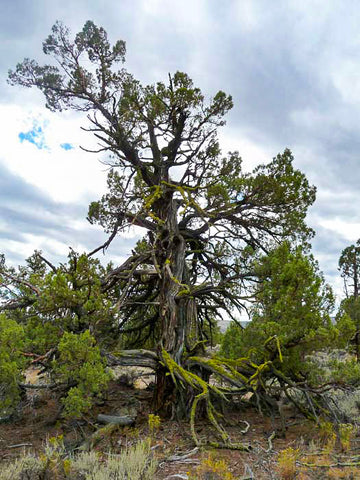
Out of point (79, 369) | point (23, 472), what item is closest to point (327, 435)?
point (79, 369)

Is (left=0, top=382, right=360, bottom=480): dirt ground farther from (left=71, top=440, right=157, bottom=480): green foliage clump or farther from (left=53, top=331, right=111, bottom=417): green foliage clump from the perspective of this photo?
(left=53, top=331, right=111, bottom=417): green foliage clump

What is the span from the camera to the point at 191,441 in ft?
22.4

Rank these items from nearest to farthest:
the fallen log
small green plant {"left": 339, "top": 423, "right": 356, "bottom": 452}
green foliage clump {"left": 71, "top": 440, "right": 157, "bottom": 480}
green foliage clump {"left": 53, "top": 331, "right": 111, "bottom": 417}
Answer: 1. green foliage clump {"left": 71, "top": 440, "right": 157, "bottom": 480}
2. small green plant {"left": 339, "top": 423, "right": 356, "bottom": 452}
3. green foliage clump {"left": 53, "top": 331, "right": 111, "bottom": 417}
4. the fallen log

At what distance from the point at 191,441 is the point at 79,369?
2.69 meters

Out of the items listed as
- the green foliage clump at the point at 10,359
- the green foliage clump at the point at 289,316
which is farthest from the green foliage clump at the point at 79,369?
the green foliage clump at the point at 289,316

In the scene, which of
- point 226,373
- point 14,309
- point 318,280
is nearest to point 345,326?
point 318,280

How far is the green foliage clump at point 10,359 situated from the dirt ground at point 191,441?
3.35 feet

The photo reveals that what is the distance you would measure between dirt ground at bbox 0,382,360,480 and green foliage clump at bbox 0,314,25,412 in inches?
40.2

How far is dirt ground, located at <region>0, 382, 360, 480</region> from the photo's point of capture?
532cm

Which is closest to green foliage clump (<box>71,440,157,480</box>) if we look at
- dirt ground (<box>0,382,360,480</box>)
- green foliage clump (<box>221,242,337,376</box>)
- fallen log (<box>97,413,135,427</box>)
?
dirt ground (<box>0,382,360,480</box>)

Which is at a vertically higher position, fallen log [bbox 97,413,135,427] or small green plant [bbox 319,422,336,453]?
small green plant [bbox 319,422,336,453]

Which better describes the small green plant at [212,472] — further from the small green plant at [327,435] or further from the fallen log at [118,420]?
the fallen log at [118,420]

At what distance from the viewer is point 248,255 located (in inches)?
408

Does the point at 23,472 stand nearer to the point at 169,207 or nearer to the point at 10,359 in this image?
the point at 10,359
